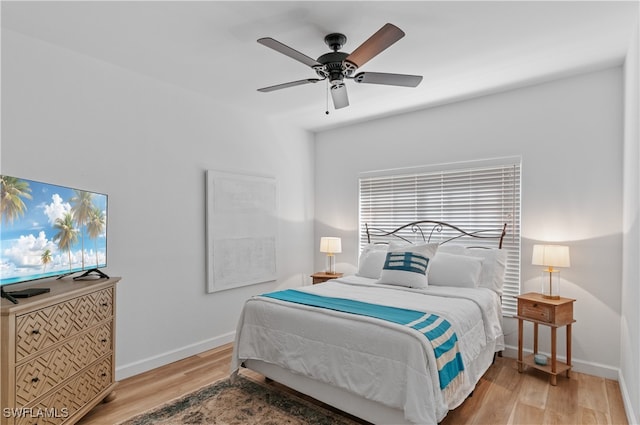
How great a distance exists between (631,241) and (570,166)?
1045 mm

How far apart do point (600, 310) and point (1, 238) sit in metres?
4.60

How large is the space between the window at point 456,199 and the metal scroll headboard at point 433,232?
52 millimetres

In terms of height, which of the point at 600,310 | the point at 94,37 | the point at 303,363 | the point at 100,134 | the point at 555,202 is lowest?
the point at 303,363

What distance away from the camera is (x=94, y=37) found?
2.72 meters

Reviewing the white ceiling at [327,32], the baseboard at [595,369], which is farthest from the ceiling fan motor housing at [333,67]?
the baseboard at [595,369]

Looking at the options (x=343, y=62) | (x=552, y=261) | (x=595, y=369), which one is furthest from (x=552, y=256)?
(x=343, y=62)

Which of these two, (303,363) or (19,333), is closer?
(19,333)

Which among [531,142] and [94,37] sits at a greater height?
[94,37]

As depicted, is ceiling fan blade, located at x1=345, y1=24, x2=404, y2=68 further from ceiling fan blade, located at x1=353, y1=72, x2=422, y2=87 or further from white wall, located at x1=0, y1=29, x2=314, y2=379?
white wall, located at x1=0, y1=29, x2=314, y2=379

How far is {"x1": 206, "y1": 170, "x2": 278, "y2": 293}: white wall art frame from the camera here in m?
4.03

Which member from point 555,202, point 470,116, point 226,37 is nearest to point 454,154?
point 470,116

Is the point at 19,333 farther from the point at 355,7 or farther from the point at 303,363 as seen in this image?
the point at 355,7

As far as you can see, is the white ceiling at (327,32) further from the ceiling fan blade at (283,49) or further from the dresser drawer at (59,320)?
the dresser drawer at (59,320)
